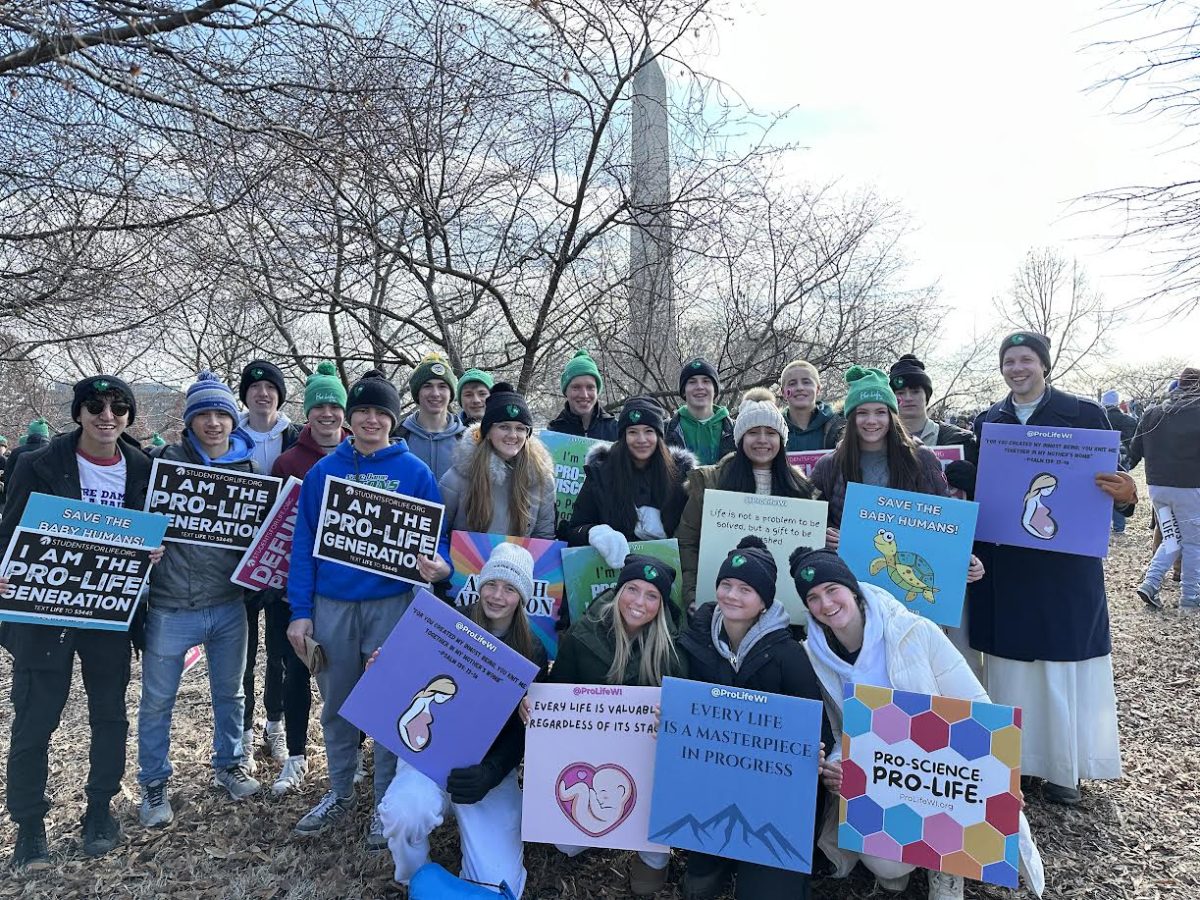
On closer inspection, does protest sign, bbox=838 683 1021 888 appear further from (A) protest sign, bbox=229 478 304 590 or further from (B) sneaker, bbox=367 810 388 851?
(A) protest sign, bbox=229 478 304 590

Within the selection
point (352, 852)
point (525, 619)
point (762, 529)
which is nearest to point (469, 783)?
point (525, 619)

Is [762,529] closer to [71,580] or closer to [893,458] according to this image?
[893,458]

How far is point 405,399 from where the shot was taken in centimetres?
944

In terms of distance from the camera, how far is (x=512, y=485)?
4.30 metres

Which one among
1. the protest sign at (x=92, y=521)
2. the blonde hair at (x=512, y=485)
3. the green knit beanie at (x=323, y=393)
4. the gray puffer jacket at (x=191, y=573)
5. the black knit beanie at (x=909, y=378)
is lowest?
the gray puffer jacket at (x=191, y=573)

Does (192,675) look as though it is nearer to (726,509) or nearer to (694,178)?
(726,509)

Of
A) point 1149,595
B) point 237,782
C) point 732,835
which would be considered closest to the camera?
point 732,835

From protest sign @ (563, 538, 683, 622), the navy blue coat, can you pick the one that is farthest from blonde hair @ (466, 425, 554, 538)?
the navy blue coat

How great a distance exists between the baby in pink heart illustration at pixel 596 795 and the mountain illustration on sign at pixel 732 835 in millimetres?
203

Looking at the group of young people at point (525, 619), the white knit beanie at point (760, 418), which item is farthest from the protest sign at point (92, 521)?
the white knit beanie at point (760, 418)

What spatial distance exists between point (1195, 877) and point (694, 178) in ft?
19.8

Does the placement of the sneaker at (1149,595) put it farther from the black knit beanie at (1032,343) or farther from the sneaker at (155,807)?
the sneaker at (155,807)

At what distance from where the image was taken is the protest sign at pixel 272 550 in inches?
163

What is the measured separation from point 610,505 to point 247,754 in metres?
2.74
